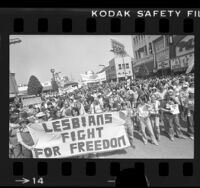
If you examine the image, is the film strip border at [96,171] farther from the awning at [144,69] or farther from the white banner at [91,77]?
the awning at [144,69]

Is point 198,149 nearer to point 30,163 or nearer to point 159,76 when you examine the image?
point 159,76

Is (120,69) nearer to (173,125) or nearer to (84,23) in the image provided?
(84,23)

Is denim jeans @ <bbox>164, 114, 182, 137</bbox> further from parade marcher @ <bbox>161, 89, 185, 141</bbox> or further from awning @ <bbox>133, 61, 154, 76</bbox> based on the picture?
awning @ <bbox>133, 61, 154, 76</bbox>

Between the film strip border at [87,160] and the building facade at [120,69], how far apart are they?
343 mm

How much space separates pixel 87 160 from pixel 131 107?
0.86 meters

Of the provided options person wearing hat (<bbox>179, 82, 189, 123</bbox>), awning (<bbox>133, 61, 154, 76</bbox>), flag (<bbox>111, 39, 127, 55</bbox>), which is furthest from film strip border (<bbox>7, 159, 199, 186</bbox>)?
flag (<bbox>111, 39, 127, 55</bbox>)

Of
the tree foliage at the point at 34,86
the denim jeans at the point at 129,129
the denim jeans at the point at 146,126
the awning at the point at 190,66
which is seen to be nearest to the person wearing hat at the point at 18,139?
the tree foliage at the point at 34,86

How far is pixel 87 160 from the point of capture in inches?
167

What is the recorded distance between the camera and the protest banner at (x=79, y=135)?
425 centimetres

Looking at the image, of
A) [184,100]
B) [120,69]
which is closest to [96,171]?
[120,69]

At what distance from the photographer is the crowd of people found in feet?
13.9

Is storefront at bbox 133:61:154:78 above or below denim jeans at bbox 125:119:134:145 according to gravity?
above

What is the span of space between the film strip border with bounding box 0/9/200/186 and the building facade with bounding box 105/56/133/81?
343 mm

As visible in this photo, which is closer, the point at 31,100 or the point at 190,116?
the point at 190,116
